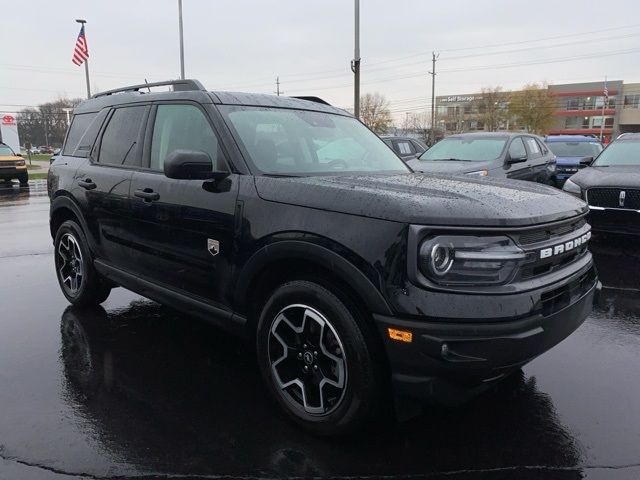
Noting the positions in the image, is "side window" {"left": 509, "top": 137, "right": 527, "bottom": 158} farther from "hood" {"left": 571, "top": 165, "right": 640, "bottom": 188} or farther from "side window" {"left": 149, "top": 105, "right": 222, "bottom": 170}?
"side window" {"left": 149, "top": 105, "right": 222, "bottom": 170}

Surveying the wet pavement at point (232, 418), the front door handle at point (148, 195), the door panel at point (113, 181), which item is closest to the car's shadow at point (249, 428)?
the wet pavement at point (232, 418)

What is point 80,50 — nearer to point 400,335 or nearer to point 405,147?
point 405,147

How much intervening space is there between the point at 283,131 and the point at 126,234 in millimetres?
1504

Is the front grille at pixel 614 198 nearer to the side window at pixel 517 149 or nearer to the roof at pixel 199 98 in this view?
the side window at pixel 517 149

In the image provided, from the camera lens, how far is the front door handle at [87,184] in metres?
4.47

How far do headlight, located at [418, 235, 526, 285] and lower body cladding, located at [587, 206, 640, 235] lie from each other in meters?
5.49

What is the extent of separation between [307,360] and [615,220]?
232 inches

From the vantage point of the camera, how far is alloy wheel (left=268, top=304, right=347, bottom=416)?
2.69 metres

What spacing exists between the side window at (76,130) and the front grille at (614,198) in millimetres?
6347

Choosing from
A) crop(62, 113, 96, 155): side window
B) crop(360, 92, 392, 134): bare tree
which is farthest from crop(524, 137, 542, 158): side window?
crop(360, 92, 392, 134): bare tree

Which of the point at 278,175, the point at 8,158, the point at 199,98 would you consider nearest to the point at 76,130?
the point at 199,98

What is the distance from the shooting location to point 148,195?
3.74 meters

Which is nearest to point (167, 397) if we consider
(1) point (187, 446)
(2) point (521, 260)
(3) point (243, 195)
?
(1) point (187, 446)

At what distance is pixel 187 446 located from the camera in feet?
9.08
